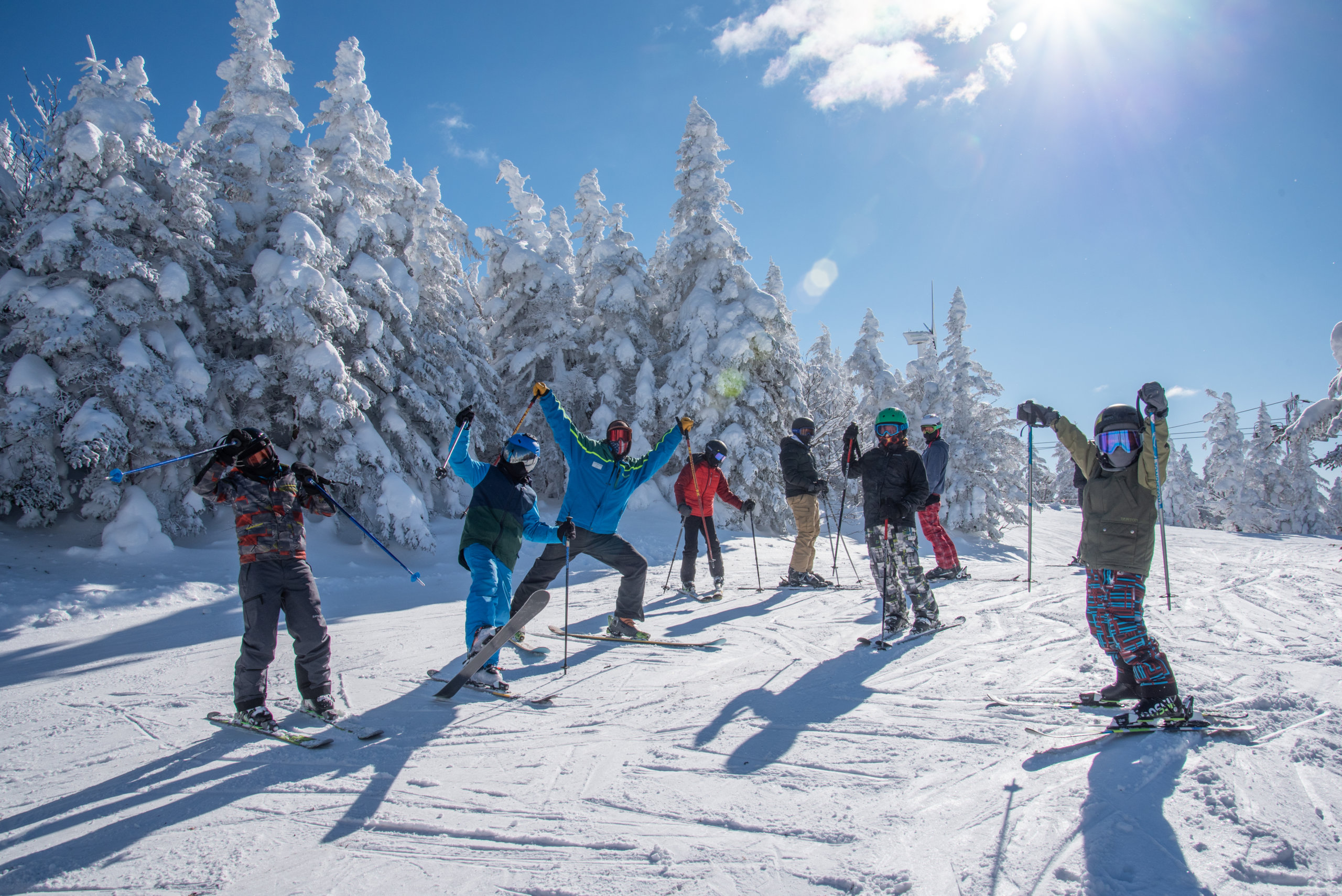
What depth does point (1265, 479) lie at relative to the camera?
37188 mm

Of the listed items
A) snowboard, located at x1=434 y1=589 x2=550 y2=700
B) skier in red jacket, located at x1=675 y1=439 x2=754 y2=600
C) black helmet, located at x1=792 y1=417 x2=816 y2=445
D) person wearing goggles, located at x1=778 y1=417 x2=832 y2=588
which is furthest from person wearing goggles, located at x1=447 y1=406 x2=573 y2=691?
black helmet, located at x1=792 y1=417 x2=816 y2=445

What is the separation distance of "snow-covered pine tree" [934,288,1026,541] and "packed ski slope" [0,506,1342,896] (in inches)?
529

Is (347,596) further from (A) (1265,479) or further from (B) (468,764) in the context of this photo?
(A) (1265,479)

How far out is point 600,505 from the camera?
5977mm

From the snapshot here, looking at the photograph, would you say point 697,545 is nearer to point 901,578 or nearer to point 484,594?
point 901,578

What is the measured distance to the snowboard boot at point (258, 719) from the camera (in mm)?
3879

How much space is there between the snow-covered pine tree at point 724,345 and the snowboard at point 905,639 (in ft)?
33.3

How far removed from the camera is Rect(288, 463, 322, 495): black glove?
4.28 meters

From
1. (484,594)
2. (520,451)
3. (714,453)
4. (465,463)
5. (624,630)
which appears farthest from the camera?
(714,453)

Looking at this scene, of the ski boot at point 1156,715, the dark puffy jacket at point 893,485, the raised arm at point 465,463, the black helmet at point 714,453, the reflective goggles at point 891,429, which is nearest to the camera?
the ski boot at point 1156,715

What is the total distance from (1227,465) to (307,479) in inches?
2016

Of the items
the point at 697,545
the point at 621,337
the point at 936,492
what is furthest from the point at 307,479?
the point at 621,337

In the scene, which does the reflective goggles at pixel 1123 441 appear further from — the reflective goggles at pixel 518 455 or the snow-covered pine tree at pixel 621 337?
the snow-covered pine tree at pixel 621 337

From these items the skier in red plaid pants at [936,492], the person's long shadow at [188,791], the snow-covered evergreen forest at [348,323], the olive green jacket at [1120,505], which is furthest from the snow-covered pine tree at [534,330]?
the olive green jacket at [1120,505]
